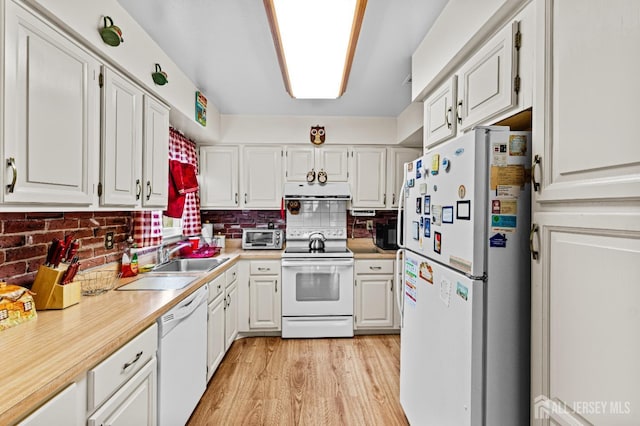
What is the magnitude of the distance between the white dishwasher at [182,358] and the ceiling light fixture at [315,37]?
1.52 meters

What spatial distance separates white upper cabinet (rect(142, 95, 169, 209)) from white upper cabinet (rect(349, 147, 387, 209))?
6.65 feet

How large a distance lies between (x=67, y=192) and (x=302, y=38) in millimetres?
1304

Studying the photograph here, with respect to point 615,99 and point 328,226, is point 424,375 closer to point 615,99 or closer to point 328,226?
point 615,99

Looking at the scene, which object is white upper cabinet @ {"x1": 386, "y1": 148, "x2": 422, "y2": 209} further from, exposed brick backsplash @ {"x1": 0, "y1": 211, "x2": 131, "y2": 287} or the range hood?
exposed brick backsplash @ {"x1": 0, "y1": 211, "x2": 131, "y2": 287}

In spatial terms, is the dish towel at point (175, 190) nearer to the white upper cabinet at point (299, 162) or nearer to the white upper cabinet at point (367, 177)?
the white upper cabinet at point (299, 162)

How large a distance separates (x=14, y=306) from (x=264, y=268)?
6.94ft

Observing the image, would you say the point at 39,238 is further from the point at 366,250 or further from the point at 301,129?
the point at 366,250

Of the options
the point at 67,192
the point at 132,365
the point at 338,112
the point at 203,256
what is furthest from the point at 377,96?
the point at 132,365

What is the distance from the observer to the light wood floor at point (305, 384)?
200 cm

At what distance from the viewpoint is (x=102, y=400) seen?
106 centimetres

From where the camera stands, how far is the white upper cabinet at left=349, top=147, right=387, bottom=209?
358cm

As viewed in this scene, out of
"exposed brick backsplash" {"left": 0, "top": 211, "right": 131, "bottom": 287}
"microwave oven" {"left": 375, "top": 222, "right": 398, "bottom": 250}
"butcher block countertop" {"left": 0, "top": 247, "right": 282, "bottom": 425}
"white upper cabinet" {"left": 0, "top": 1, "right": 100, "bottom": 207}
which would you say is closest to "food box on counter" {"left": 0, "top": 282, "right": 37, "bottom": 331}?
"butcher block countertop" {"left": 0, "top": 247, "right": 282, "bottom": 425}

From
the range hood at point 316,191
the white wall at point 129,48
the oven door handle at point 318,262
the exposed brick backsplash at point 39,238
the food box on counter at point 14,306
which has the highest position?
the white wall at point 129,48

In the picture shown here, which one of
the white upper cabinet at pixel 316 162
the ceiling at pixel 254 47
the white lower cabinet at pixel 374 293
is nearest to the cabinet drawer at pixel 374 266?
the white lower cabinet at pixel 374 293
